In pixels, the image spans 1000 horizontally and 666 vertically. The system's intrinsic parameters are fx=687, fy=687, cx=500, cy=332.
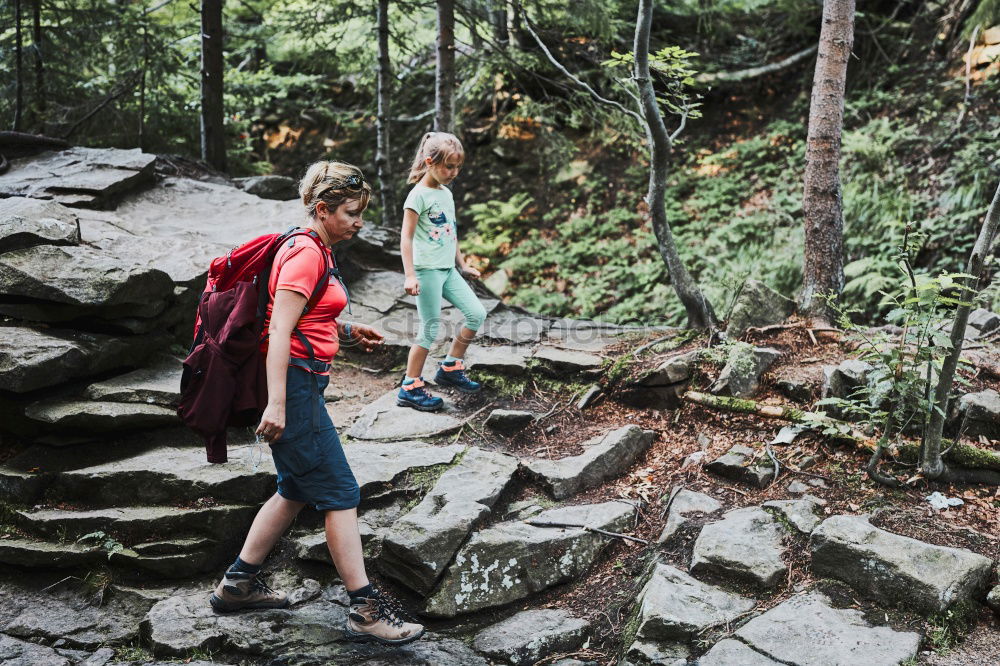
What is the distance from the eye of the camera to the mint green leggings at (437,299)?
5.33 metres

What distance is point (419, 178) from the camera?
207 inches

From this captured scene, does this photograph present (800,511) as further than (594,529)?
No

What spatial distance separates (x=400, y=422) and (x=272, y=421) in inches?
93.8

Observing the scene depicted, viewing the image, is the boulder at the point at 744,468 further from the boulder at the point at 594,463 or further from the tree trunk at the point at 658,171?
the tree trunk at the point at 658,171

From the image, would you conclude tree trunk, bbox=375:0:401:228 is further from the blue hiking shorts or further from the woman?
the blue hiking shorts

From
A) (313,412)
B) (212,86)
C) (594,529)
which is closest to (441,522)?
(594,529)

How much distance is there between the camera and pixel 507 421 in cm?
525

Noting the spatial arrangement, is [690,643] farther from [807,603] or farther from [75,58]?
[75,58]

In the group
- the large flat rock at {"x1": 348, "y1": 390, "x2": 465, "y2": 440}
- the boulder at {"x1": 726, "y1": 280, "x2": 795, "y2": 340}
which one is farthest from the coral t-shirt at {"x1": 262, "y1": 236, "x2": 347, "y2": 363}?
the boulder at {"x1": 726, "y1": 280, "x2": 795, "y2": 340}

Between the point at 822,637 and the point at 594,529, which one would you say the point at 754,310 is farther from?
the point at 822,637

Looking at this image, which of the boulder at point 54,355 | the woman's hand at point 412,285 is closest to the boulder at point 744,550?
the woman's hand at point 412,285

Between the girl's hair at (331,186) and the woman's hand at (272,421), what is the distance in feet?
3.05

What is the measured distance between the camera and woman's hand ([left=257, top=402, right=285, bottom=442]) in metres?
2.97

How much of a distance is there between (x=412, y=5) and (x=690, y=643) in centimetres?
873
